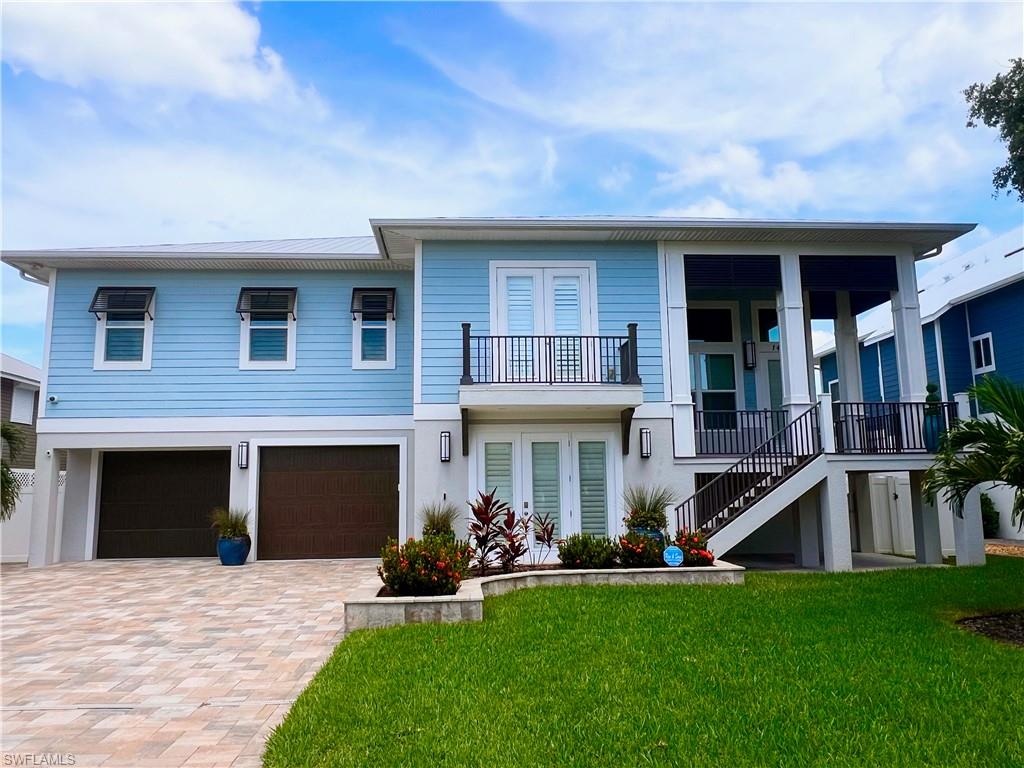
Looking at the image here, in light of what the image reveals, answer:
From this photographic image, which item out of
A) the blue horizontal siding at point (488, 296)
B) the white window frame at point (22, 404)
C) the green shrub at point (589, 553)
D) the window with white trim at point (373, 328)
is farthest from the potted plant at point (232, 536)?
the white window frame at point (22, 404)

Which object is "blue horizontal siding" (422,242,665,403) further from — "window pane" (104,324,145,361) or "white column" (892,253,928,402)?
"window pane" (104,324,145,361)

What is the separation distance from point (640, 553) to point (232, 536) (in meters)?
7.34

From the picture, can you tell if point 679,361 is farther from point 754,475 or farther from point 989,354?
point 989,354

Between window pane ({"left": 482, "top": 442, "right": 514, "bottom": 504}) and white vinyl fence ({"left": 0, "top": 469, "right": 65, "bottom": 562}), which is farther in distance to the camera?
white vinyl fence ({"left": 0, "top": 469, "right": 65, "bottom": 562})

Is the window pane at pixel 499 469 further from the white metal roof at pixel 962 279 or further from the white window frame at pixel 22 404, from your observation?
the white window frame at pixel 22 404

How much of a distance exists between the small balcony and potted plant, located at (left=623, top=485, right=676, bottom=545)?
1405mm

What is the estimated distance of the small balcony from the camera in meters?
10.3

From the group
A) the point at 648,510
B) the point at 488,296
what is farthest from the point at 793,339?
the point at 488,296

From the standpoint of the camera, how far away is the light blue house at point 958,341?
13328 mm

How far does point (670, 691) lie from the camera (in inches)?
172

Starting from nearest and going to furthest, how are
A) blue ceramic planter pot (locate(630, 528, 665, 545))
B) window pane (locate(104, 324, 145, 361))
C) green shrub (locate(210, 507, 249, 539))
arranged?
blue ceramic planter pot (locate(630, 528, 665, 545))
green shrub (locate(210, 507, 249, 539))
window pane (locate(104, 324, 145, 361))

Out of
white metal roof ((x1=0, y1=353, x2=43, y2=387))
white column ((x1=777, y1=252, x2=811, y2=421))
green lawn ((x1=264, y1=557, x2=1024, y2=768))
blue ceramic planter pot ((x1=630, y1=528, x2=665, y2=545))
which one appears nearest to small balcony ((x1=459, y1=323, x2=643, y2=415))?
blue ceramic planter pot ((x1=630, y1=528, x2=665, y2=545))

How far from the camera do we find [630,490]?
1070 centimetres

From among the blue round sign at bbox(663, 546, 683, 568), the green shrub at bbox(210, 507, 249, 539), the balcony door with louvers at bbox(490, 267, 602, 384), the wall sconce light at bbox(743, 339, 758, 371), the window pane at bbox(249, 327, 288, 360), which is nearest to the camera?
the blue round sign at bbox(663, 546, 683, 568)
